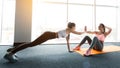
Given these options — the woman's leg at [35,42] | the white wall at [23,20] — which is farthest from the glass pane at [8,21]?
the woman's leg at [35,42]

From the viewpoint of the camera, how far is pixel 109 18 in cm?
672

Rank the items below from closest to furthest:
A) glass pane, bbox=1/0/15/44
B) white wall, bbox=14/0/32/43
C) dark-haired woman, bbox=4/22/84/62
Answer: dark-haired woman, bbox=4/22/84/62 → white wall, bbox=14/0/32/43 → glass pane, bbox=1/0/15/44

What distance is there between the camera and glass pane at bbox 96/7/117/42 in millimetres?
6527

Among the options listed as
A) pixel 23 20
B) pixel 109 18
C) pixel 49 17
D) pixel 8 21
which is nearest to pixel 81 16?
pixel 109 18

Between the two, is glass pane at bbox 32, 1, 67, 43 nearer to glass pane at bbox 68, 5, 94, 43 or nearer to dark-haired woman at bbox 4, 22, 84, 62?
glass pane at bbox 68, 5, 94, 43

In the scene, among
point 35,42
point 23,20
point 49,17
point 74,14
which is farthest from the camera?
point 74,14

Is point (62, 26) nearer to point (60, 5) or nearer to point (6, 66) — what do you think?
point (60, 5)

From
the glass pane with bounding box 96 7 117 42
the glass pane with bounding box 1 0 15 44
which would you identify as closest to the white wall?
the glass pane with bounding box 1 0 15 44

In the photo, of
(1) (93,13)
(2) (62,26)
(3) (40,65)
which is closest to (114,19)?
(1) (93,13)

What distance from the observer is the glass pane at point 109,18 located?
653 cm

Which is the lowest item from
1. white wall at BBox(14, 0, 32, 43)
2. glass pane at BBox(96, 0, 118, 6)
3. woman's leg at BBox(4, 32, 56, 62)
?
woman's leg at BBox(4, 32, 56, 62)

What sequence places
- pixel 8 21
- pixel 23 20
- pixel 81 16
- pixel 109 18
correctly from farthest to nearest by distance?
pixel 109 18
pixel 81 16
pixel 8 21
pixel 23 20

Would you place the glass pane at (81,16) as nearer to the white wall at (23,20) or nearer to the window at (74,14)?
the window at (74,14)

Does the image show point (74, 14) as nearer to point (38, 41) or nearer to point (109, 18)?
point (109, 18)
